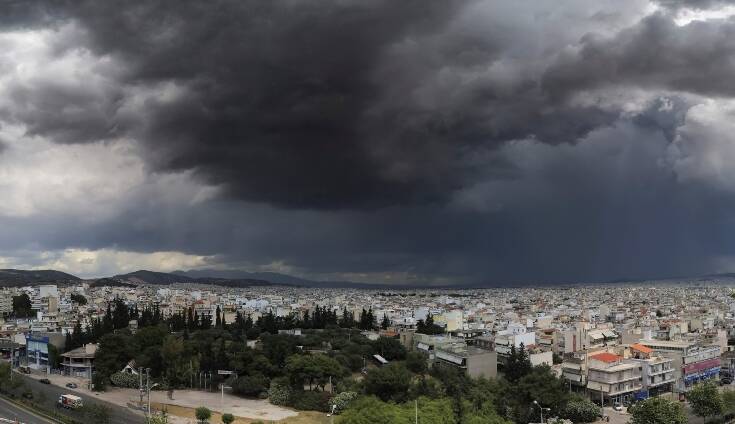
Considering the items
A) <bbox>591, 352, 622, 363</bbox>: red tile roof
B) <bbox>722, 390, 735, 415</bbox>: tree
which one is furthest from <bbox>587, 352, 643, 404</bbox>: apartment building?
<bbox>722, 390, 735, 415</bbox>: tree

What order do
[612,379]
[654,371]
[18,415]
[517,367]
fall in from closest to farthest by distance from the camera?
[18,415] → [612,379] → [517,367] → [654,371]

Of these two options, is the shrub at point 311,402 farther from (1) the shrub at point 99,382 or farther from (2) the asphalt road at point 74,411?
(1) the shrub at point 99,382

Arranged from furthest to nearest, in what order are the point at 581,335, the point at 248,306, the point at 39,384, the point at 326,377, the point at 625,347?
the point at 248,306 → the point at 581,335 → the point at 625,347 → the point at 39,384 → the point at 326,377

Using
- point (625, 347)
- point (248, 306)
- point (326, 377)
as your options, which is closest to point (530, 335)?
point (625, 347)

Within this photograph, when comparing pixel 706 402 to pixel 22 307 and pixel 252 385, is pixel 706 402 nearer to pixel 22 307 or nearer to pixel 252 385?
pixel 252 385

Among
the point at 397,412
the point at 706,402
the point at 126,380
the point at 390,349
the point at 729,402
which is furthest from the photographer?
the point at 390,349

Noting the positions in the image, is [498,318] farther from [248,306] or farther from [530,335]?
[248,306]

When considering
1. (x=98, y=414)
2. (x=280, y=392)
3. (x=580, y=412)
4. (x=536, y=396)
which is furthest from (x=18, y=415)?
(x=580, y=412)
